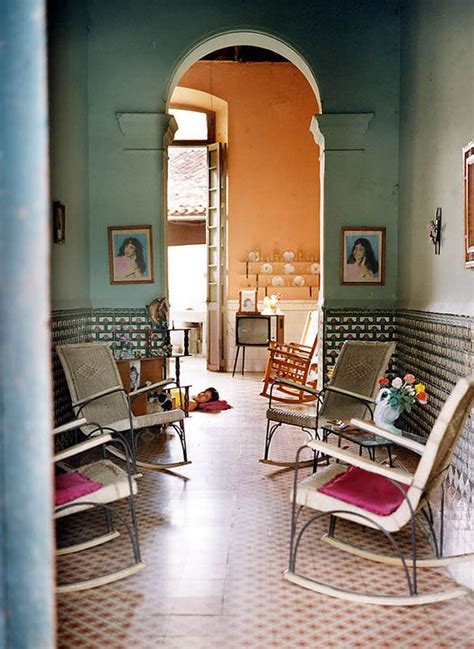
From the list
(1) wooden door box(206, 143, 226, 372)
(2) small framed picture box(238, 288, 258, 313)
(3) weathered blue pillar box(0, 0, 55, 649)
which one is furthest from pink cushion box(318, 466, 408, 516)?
(1) wooden door box(206, 143, 226, 372)

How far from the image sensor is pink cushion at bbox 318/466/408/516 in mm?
3568

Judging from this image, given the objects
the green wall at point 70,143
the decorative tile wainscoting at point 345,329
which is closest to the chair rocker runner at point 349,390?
the decorative tile wainscoting at point 345,329

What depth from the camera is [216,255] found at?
11914 millimetres

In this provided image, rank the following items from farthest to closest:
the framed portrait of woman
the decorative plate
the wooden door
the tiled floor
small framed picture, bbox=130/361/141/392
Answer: the decorative plate → the wooden door → the framed portrait of woman → small framed picture, bbox=130/361/141/392 → the tiled floor

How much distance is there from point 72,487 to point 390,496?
65.1 inches

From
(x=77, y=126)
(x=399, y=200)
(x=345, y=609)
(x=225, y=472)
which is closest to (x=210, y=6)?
(x=77, y=126)

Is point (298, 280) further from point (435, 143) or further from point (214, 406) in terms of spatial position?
point (435, 143)

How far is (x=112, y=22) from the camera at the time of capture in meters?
7.60

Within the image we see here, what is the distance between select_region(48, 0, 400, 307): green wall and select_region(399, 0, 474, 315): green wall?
266 mm

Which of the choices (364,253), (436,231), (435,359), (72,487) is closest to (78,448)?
(72,487)

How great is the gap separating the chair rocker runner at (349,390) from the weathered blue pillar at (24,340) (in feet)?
13.7

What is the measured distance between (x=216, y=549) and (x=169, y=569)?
1.23 ft

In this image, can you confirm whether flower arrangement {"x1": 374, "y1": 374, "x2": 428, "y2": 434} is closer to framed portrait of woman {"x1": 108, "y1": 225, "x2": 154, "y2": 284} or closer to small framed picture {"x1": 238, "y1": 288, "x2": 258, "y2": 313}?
framed portrait of woman {"x1": 108, "y1": 225, "x2": 154, "y2": 284}

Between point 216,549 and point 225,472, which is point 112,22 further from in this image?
point 216,549
